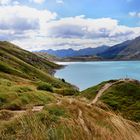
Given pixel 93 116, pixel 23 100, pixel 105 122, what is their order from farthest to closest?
pixel 23 100, pixel 93 116, pixel 105 122

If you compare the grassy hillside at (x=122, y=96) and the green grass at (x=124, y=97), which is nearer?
the green grass at (x=124, y=97)

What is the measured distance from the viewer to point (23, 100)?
1983 inches

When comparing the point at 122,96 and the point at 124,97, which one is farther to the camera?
the point at 122,96

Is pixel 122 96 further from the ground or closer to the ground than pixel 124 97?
further from the ground

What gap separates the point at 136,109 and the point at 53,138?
63.2 m

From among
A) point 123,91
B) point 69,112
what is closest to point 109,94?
point 123,91

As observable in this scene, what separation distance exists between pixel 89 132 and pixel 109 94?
72.3 m

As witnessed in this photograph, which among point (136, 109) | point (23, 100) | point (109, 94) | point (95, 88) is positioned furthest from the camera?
point (95, 88)

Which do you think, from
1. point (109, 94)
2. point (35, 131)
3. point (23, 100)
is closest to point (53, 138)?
point (35, 131)

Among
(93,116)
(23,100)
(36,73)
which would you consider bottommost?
(36,73)

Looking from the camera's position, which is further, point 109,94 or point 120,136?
point 109,94

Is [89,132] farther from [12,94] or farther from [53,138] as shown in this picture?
[12,94]

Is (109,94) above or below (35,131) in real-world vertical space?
below

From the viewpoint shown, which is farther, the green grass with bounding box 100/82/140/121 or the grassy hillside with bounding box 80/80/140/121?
the grassy hillside with bounding box 80/80/140/121
